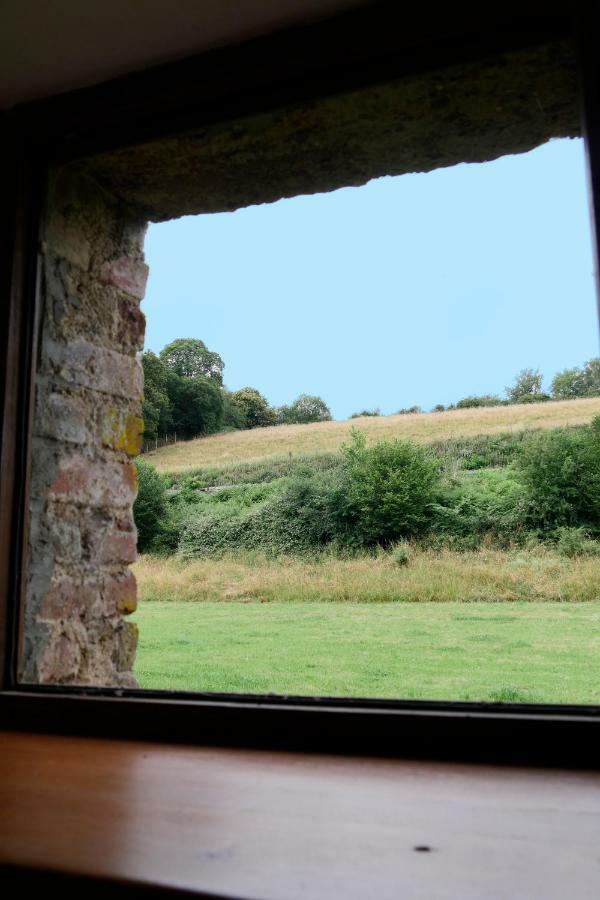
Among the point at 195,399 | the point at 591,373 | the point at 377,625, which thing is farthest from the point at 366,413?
the point at 377,625

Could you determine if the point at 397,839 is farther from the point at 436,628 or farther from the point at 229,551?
the point at 436,628

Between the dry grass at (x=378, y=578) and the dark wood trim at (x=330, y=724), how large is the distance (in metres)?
1.45

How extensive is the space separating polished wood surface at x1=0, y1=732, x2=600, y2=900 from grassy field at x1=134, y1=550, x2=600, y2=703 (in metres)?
0.52

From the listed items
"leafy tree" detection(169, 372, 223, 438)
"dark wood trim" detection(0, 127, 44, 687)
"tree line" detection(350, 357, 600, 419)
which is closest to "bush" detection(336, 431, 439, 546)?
"tree line" detection(350, 357, 600, 419)

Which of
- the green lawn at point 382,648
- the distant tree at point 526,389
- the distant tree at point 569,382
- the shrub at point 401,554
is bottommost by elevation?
the green lawn at point 382,648

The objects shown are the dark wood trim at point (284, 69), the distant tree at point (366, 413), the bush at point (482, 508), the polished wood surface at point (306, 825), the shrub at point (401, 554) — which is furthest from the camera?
the distant tree at point (366, 413)

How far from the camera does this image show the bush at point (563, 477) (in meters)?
2.38

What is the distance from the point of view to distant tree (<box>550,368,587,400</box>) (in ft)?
5.70

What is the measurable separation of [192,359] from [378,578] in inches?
43.6

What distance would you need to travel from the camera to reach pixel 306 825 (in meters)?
0.55

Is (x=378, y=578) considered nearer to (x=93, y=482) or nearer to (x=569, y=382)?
(x=569, y=382)

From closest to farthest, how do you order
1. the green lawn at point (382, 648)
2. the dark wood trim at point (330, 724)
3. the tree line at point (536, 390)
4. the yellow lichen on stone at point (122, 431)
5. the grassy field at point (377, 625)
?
the dark wood trim at point (330, 724) → the yellow lichen on stone at point (122, 431) → the tree line at point (536, 390) → the grassy field at point (377, 625) → the green lawn at point (382, 648)

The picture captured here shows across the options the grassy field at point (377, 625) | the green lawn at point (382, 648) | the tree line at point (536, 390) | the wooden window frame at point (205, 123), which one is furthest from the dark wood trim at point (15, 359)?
the green lawn at point (382, 648)

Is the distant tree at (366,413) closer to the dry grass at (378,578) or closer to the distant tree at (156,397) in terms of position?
the dry grass at (378,578)
